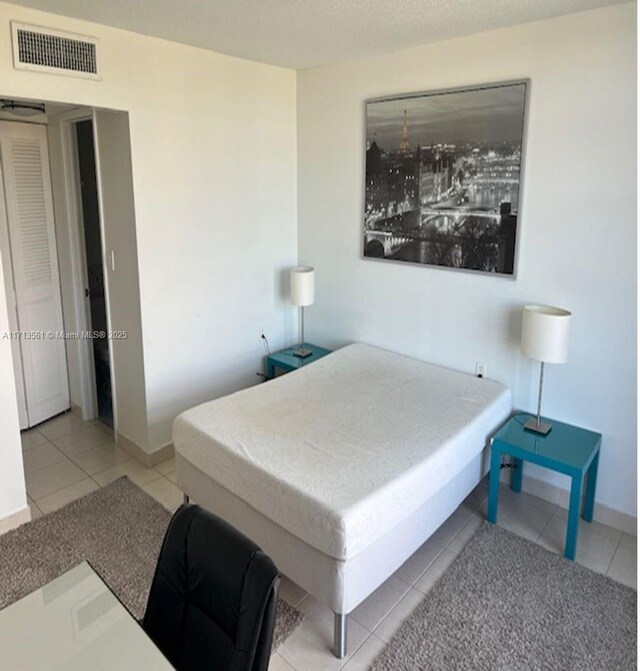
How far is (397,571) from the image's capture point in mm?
2611

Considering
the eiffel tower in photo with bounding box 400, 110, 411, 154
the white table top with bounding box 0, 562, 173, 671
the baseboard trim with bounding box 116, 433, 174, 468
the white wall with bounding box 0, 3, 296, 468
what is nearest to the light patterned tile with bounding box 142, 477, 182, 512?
the baseboard trim with bounding box 116, 433, 174, 468

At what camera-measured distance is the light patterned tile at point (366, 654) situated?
210 centimetres

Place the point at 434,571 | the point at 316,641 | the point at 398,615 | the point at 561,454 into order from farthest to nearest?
the point at 561,454, the point at 434,571, the point at 398,615, the point at 316,641

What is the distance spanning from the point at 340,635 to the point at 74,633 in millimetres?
1070

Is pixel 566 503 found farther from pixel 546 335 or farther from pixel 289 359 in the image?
pixel 289 359

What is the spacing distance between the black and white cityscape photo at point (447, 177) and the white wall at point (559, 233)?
0.28 feet

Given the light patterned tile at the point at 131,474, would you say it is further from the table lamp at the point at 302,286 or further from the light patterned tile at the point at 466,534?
the light patterned tile at the point at 466,534

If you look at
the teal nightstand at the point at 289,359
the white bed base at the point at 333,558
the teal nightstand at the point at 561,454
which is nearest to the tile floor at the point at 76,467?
the white bed base at the point at 333,558

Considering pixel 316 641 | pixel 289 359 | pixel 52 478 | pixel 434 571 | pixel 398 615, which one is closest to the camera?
pixel 316 641

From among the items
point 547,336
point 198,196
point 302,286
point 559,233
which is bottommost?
point 547,336

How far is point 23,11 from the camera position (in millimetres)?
2572

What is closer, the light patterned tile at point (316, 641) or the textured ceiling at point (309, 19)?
the light patterned tile at point (316, 641)

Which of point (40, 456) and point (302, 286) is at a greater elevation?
point (302, 286)

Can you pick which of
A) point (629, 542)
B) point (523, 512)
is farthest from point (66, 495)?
point (629, 542)
